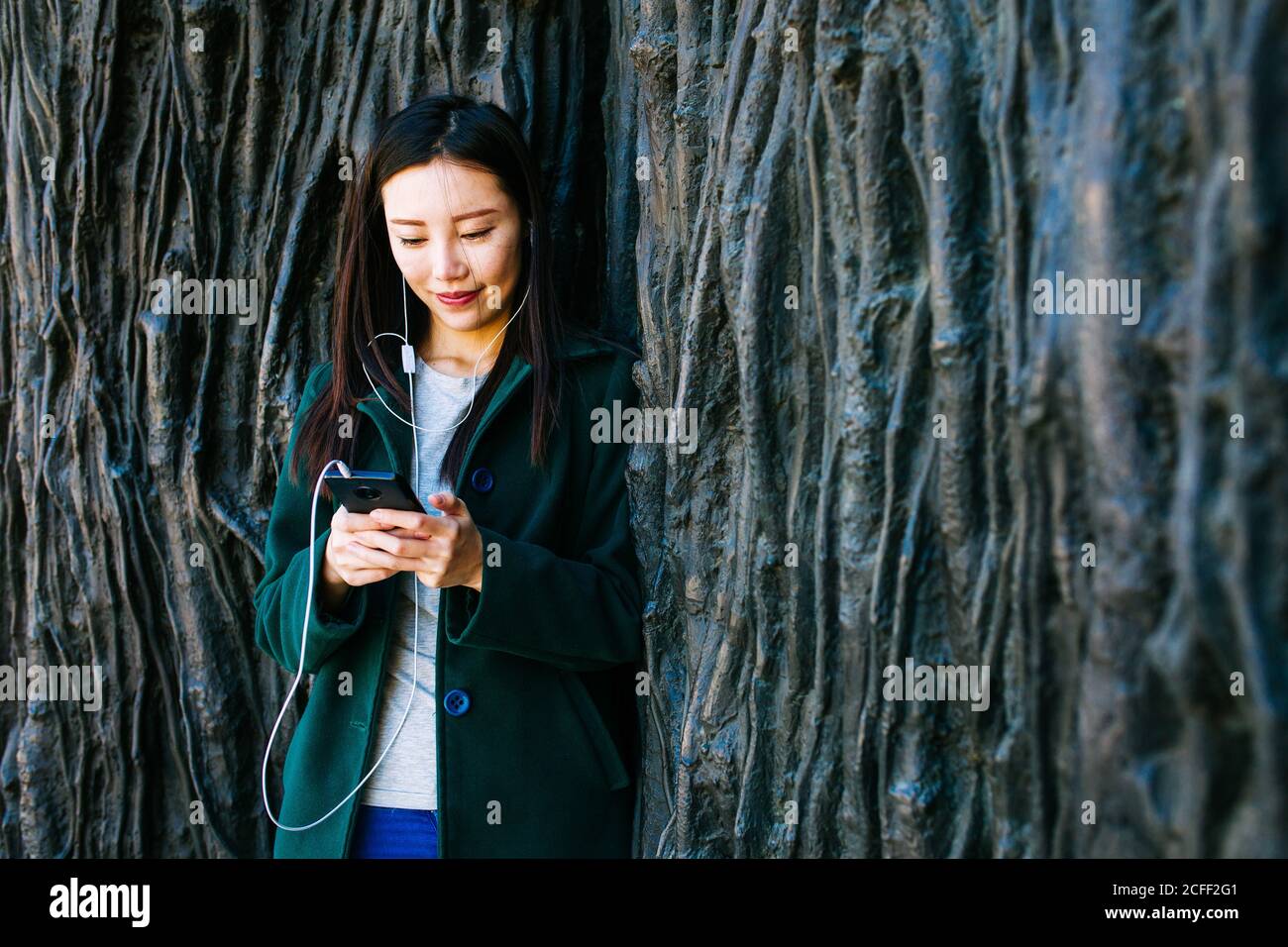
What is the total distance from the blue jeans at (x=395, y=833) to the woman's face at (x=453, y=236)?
83 cm

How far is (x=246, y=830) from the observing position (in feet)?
8.38

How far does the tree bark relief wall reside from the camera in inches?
47.0

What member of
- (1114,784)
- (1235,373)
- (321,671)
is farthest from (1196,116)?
(321,671)

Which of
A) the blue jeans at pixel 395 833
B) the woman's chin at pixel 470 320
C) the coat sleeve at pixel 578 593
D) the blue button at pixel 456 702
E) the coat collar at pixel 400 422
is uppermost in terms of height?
the woman's chin at pixel 470 320

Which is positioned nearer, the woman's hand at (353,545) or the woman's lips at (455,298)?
the woman's hand at (353,545)

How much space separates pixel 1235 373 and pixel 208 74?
2.13 m

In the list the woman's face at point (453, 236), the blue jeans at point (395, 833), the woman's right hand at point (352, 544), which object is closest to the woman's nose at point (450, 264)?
the woman's face at point (453, 236)

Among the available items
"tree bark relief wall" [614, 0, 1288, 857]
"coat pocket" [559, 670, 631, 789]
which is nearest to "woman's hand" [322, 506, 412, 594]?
"coat pocket" [559, 670, 631, 789]

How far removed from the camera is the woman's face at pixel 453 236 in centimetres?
194

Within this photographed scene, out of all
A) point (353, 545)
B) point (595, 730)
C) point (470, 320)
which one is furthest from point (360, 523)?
point (595, 730)

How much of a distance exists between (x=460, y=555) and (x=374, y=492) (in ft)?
0.53

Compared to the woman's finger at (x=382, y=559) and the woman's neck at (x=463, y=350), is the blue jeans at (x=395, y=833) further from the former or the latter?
the woman's neck at (x=463, y=350)

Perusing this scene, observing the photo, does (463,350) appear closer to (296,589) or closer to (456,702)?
(296,589)

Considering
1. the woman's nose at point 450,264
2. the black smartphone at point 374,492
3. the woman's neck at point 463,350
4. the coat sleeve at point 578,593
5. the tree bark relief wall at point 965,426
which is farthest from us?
the woman's neck at point 463,350
